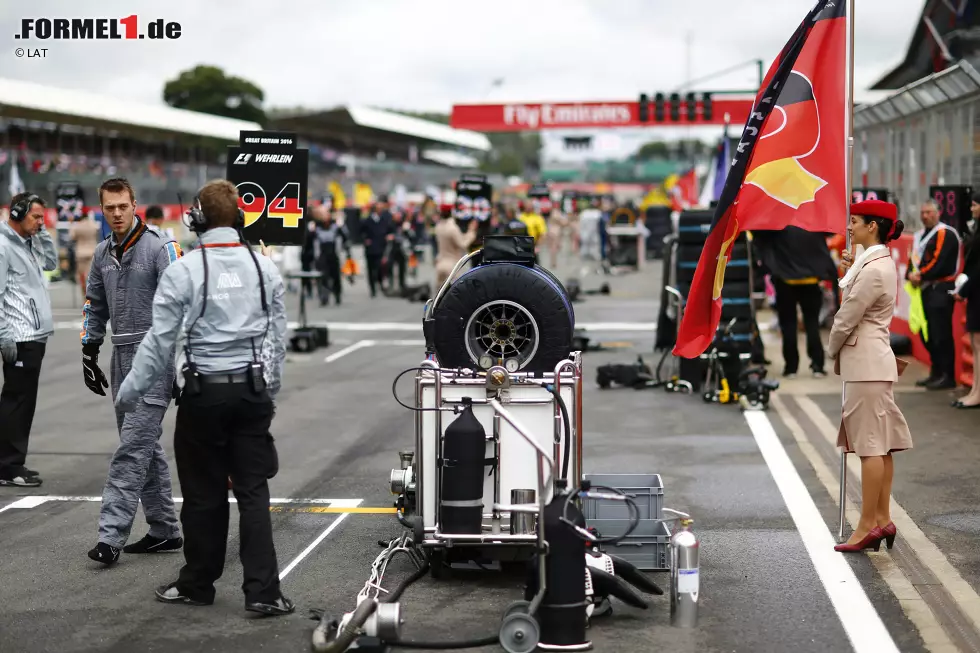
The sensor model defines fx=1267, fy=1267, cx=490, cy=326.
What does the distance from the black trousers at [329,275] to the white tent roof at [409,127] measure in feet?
133

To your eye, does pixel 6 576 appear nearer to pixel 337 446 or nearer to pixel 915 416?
pixel 337 446

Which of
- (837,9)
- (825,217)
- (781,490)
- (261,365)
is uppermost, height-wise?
(837,9)

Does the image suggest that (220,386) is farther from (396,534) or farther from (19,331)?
(19,331)

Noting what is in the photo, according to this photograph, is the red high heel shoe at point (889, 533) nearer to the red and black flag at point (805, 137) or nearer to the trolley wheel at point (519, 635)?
the red and black flag at point (805, 137)

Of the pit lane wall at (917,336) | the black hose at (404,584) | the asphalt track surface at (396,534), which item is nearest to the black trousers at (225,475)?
the asphalt track surface at (396,534)

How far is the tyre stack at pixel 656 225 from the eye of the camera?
1731 inches

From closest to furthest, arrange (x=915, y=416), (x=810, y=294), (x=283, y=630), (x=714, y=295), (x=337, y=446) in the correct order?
(x=283, y=630), (x=714, y=295), (x=337, y=446), (x=915, y=416), (x=810, y=294)

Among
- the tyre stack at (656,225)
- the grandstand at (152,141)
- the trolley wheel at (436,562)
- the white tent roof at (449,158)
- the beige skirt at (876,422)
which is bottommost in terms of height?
the trolley wheel at (436,562)

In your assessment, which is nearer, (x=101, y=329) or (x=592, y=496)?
(x=592, y=496)

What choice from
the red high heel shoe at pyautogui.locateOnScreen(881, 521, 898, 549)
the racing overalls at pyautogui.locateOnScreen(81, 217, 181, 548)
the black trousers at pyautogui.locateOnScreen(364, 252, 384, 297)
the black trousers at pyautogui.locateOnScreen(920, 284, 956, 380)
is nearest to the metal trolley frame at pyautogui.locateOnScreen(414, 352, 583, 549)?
the racing overalls at pyautogui.locateOnScreen(81, 217, 181, 548)

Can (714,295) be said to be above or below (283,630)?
above

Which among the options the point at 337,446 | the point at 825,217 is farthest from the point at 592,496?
the point at 337,446

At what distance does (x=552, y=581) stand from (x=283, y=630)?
130cm

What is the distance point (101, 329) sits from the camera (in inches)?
291
